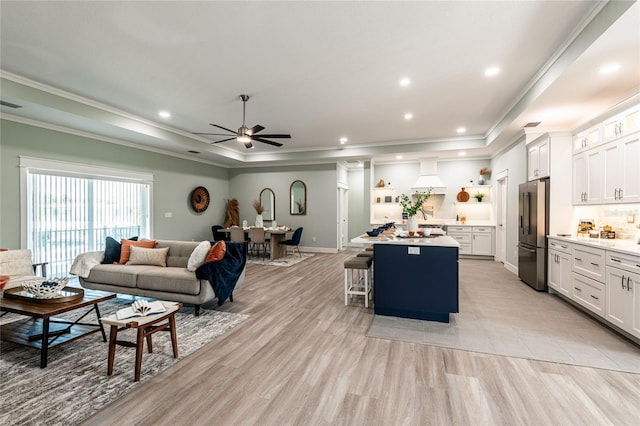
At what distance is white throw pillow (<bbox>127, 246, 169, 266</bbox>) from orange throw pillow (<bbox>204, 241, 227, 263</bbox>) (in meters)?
1.01

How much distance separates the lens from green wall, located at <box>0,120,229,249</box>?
4.48 meters

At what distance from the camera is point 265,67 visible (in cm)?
348

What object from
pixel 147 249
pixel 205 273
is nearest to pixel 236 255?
pixel 205 273

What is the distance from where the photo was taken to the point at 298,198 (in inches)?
361

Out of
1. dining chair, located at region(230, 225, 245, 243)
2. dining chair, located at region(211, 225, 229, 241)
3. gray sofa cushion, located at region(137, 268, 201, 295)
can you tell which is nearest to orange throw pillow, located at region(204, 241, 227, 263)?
gray sofa cushion, located at region(137, 268, 201, 295)

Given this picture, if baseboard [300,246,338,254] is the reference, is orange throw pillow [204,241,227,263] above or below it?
above

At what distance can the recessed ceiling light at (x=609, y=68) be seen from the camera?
9.24ft

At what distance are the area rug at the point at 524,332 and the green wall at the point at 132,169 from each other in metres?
5.56

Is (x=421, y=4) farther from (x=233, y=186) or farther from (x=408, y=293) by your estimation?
(x=233, y=186)

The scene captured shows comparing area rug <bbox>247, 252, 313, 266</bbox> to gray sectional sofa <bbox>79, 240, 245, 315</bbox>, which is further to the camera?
area rug <bbox>247, 252, 313, 266</bbox>

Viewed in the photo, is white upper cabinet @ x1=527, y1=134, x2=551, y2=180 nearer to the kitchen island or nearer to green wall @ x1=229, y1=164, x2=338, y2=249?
the kitchen island

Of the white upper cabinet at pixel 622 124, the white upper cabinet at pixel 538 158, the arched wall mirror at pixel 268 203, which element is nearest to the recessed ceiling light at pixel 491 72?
the white upper cabinet at pixel 622 124

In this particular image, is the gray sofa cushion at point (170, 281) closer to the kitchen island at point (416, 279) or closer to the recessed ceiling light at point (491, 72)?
the kitchen island at point (416, 279)

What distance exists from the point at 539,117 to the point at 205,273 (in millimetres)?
5121
